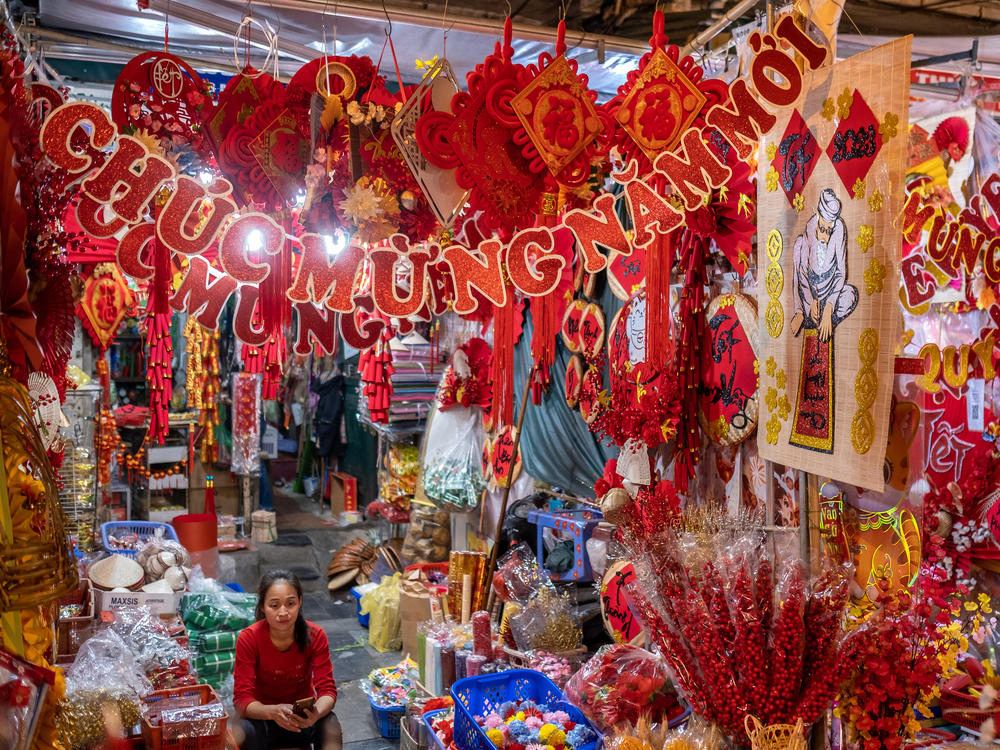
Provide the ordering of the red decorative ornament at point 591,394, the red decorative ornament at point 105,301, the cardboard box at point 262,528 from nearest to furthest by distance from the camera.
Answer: the red decorative ornament at point 591,394
the red decorative ornament at point 105,301
the cardboard box at point 262,528

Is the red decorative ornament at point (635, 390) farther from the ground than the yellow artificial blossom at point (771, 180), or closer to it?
closer to it

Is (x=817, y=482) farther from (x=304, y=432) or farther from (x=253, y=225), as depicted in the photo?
(x=304, y=432)

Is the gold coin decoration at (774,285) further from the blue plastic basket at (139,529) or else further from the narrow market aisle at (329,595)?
the blue plastic basket at (139,529)

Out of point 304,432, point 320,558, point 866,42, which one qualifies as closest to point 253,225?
point 866,42

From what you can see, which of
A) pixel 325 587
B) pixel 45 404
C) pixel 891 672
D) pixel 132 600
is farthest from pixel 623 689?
pixel 325 587

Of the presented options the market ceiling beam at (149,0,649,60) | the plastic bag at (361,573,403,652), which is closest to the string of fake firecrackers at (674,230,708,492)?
the market ceiling beam at (149,0,649,60)

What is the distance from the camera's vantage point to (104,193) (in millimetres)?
2205

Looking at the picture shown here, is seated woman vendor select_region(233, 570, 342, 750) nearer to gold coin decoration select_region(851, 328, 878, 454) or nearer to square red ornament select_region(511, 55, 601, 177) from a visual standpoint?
square red ornament select_region(511, 55, 601, 177)

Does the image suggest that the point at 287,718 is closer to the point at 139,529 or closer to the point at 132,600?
the point at 132,600

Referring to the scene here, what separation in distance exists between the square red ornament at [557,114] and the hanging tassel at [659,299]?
32.3 inches

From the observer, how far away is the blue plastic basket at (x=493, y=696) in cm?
263

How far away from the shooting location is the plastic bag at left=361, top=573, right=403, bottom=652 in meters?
5.38

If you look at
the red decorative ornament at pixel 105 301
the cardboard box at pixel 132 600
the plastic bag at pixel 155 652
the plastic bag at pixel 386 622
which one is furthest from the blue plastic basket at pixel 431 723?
the red decorative ornament at pixel 105 301

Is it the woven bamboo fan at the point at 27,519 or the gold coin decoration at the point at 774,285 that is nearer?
the woven bamboo fan at the point at 27,519
